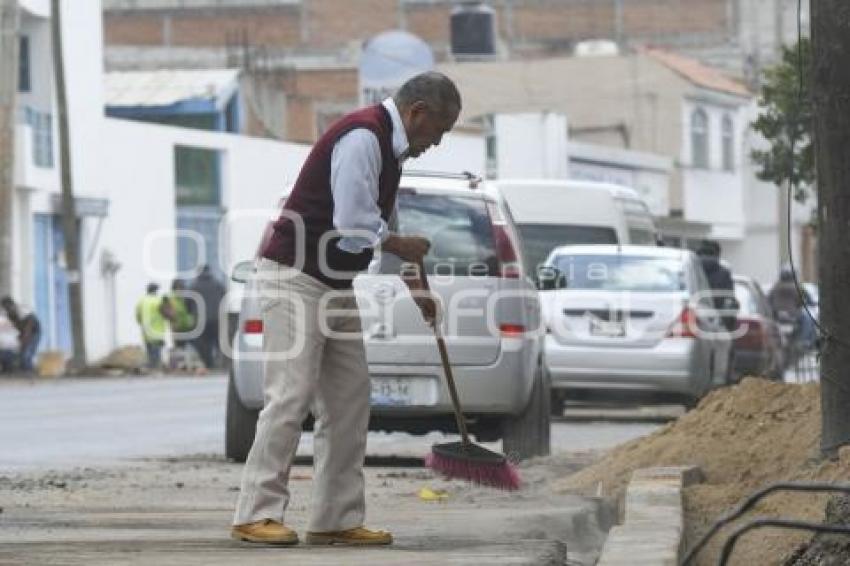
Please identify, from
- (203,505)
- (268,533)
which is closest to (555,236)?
(203,505)

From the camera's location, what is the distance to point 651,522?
963 cm

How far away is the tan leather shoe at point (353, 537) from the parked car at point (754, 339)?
18047 mm

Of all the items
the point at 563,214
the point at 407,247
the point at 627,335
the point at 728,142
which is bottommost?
the point at 627,335

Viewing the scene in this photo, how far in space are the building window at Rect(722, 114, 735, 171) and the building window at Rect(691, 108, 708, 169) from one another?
4.18ft

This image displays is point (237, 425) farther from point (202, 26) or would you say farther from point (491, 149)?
point (202, 26)

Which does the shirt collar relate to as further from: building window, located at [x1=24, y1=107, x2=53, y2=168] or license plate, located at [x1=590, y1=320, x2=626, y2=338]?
building window, located at [x1=24, y1=107, x2=53, y2=168]

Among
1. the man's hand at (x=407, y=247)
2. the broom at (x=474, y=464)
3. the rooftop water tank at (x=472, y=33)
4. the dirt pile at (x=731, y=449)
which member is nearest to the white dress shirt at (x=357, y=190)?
the man's hand at (x=407, y=247)

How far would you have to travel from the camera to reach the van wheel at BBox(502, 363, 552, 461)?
52.5ft

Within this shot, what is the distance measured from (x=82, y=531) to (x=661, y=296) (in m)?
13.2

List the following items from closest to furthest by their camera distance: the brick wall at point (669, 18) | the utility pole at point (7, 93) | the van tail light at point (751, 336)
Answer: the van tail light at point (751, 336) < the utility pole at point (7, 93) < the brick wall at point (669, 18)

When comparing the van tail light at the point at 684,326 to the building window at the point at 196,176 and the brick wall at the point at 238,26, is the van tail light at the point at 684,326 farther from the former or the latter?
the brick wall at the point at 238,26

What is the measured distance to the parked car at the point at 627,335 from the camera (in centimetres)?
2247

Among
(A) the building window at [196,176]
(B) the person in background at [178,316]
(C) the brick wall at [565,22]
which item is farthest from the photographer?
(C) the brick wall at [565,22]

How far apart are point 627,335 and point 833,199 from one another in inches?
450
